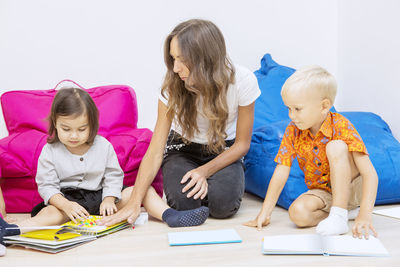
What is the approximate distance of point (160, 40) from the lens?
105 inches

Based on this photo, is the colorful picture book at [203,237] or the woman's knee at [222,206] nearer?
the colorful picture book at [203,237]

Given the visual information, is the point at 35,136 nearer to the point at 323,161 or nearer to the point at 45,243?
the point at 45,243

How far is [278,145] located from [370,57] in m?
0.96

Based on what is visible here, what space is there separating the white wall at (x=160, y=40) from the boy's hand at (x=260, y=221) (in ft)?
3.72

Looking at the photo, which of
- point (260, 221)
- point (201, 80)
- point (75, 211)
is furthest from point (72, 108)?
point (260, 221)

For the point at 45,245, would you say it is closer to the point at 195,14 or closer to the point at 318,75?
the point at 318,75

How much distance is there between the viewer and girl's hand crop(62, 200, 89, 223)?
1.70 metres

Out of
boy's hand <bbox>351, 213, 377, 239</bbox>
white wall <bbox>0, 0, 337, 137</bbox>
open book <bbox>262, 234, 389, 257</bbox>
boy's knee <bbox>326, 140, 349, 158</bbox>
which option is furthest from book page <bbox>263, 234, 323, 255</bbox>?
white wall <bbox>0, 0, 337, 137</bbox>

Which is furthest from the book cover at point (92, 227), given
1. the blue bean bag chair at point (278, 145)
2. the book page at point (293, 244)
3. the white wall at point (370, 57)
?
the white wall at point (370, 57)

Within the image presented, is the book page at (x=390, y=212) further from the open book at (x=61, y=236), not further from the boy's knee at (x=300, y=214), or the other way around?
the open book at (x=61, y=236)

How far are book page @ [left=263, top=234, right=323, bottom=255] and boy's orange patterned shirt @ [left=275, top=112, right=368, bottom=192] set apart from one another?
0.29 meters

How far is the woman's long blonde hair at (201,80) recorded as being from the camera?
1.76 metres

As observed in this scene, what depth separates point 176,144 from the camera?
2082 millimetres

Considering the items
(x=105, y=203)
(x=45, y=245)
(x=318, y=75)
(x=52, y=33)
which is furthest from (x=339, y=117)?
(x=52, y=33)
